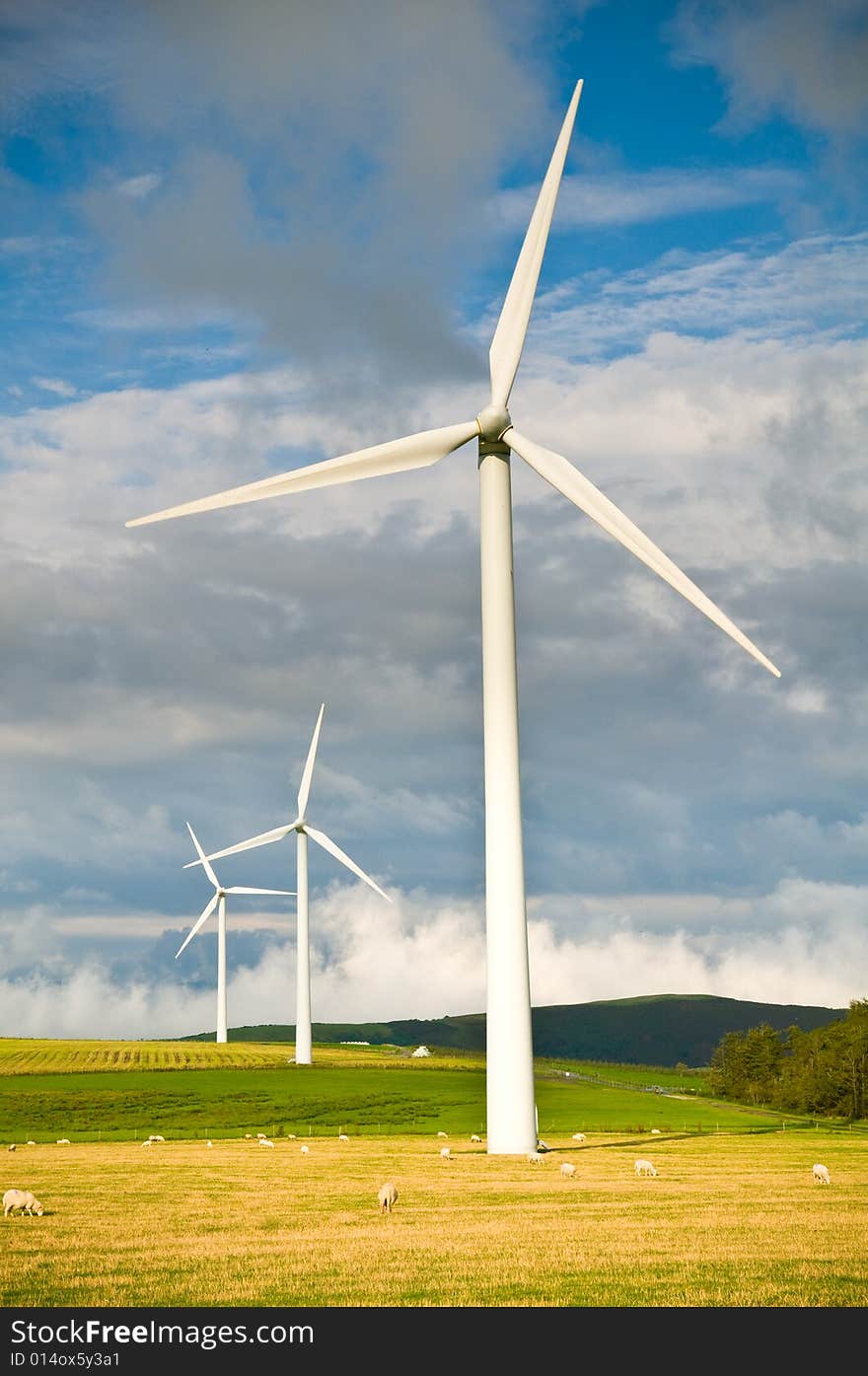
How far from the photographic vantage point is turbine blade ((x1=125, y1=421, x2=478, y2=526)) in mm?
52125

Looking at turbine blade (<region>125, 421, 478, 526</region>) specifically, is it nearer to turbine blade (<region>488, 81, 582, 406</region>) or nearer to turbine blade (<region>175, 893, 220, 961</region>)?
turbine blade (<region>488, 81, 582, 406</region>)

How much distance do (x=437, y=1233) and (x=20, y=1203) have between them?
11.7 m

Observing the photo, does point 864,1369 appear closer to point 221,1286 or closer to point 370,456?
point 221,1286

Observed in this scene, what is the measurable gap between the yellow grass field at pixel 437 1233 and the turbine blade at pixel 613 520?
17.7 m

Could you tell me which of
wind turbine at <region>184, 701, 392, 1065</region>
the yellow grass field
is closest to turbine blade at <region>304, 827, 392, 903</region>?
wind turbine at <region>184, 701, 392, 1065</region>

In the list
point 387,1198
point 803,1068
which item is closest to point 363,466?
point 387,1198

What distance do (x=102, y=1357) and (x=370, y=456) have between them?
1588 inches

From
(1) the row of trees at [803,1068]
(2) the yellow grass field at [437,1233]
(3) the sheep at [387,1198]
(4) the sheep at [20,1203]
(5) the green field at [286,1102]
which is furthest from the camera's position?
(1) the row of trees at [803,1068]

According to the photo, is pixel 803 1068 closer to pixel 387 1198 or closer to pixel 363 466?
pixel 363 466

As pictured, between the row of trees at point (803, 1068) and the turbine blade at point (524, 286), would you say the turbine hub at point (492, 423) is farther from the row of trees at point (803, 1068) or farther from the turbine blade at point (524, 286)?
the row of trees at point (803, 1068)

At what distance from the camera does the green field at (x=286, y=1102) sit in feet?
259

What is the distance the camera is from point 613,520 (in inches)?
2072

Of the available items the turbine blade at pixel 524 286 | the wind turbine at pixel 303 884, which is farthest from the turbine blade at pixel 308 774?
the turbine blade at pixel 524 286

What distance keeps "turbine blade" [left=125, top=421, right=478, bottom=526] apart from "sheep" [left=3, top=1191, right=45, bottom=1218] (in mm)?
23755
